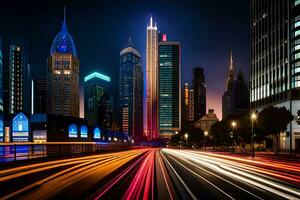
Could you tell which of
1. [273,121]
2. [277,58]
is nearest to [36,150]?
[273,121]

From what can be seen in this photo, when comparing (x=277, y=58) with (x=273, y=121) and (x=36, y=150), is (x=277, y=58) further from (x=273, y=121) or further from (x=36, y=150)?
(x=36, y=150)

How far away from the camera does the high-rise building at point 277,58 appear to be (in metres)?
106

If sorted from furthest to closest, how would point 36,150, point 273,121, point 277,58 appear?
point 277,58
point 273,121
point 36,150

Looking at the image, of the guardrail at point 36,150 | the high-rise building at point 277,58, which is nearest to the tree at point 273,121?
the high-rise building at point 277,58

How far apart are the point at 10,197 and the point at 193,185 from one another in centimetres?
922

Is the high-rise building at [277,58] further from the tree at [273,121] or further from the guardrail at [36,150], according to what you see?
the guardrail at [36,150]

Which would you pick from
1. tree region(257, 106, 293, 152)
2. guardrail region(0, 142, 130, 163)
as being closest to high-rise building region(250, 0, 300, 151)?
tree region(257, 106, 293, 152)

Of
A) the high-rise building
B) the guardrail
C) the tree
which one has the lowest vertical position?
the guardrail

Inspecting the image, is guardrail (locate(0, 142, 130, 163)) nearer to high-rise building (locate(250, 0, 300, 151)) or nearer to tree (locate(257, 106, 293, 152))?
tree (locate(257, 106, 293, 152))

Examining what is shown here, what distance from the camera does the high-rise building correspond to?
105750 mm

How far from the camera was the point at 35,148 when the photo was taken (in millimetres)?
35094

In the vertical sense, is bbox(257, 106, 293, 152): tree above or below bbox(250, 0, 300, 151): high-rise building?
below

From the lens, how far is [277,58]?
117312 mm

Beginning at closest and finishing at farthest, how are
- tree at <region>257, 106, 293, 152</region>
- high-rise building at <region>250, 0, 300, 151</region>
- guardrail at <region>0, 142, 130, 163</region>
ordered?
guardrail at <region>0, 142, 130, 163</region> < tree at <region>257, 106, 293, 152</region> < high-rise building at <region>250, 0, 300, 151</region>
